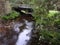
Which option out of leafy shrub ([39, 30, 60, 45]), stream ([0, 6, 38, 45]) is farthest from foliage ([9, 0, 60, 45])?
stream ([0, 6, 38, 45])

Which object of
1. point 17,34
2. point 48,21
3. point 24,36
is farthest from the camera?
point 17,34

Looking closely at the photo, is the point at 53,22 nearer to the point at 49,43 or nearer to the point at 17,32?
the point at 49,43

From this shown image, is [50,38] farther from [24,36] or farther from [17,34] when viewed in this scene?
[17,34]

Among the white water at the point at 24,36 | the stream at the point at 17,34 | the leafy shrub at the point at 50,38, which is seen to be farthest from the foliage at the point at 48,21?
the white water at the point at 24,36

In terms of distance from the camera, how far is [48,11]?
521 inches

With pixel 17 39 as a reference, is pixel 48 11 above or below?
above

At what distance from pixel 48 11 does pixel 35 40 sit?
2298 mm

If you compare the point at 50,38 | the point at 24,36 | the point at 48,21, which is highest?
the point at 48,21

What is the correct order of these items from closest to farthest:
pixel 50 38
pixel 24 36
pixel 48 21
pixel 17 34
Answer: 1. pixel 50 38
2. pixel 48 21
3. pixel 24 36
4. pixel 17 34

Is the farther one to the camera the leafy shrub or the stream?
the stream

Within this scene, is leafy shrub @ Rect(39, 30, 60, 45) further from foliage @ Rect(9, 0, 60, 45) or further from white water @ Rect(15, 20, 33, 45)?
white water @ Rect(15, 20, 33, 45)

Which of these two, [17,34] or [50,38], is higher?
[50,38]

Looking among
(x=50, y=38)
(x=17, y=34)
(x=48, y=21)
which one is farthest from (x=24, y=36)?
(x=50, y=38)

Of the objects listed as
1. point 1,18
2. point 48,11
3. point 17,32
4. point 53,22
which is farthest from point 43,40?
point 1,18
